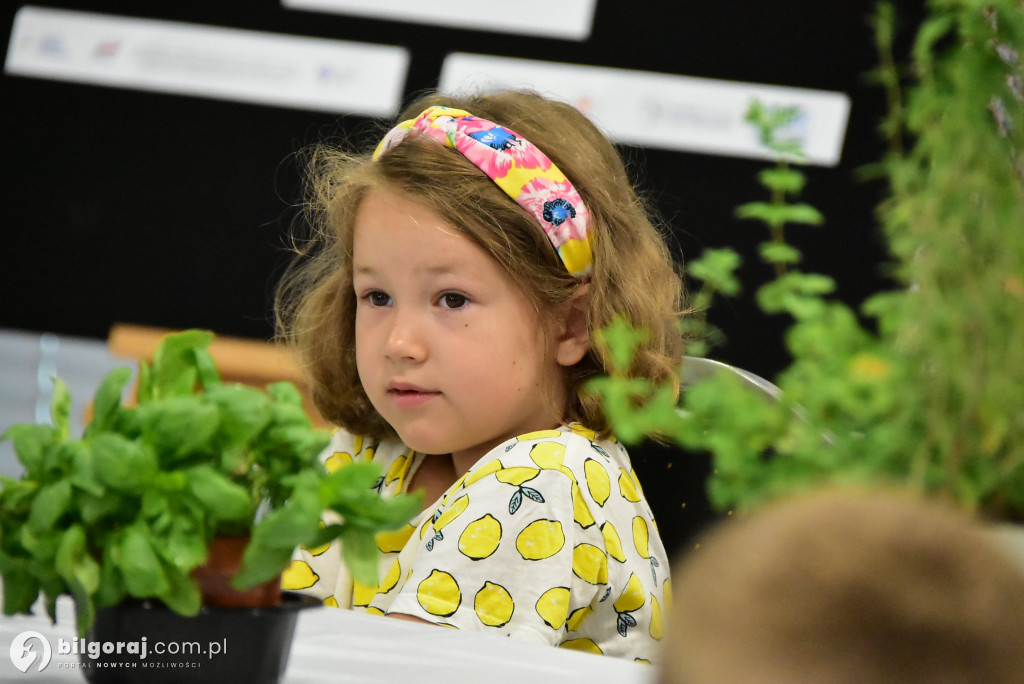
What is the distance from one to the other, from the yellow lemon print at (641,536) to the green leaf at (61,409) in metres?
0.73

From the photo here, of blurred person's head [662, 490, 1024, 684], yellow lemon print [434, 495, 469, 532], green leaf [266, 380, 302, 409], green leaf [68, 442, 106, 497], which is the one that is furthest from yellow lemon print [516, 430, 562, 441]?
blurred person's head [662, 490, 1024, 684]

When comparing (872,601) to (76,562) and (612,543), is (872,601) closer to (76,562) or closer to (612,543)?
(76,562)

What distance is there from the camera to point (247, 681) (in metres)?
0.65

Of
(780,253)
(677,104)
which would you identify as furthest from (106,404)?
(677,104)

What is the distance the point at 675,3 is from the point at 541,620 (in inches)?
158

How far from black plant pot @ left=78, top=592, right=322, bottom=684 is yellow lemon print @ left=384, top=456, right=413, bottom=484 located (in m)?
0.84

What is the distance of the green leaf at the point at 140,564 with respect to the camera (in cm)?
60

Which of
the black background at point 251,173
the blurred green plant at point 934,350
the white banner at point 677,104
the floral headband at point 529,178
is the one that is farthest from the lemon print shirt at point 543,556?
the white banner at point 677,104

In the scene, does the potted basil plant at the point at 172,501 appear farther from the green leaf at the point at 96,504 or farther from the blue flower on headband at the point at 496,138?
the blue flower on headband at the point at 496,138

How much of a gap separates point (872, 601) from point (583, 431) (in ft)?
3.51

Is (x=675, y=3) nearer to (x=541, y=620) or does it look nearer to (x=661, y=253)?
(x=661, y=253)

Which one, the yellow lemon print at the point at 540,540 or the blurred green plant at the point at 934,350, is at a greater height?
the blurred green plant at the point at 934,350

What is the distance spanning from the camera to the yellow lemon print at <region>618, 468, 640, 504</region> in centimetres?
128

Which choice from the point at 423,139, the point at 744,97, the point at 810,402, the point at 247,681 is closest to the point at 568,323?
the point at 423,139
